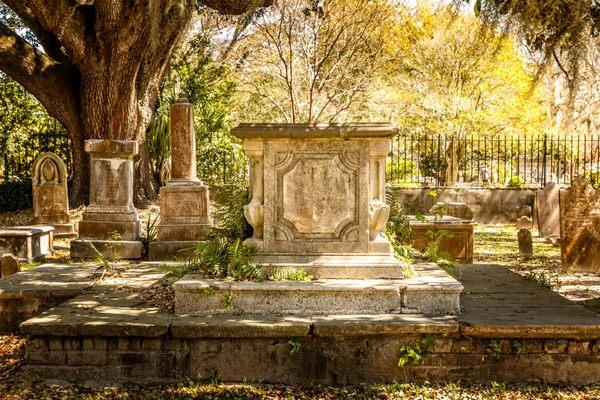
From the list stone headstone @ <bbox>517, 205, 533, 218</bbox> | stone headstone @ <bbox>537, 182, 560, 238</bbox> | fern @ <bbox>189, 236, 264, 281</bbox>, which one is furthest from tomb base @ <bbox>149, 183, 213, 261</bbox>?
stone headstone @ <bbox>517, 205, 533, 218</bbox>

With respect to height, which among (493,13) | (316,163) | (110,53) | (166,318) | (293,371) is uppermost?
(110,53)

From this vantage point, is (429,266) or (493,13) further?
(493,13)

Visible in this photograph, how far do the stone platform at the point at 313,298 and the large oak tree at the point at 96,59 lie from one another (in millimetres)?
7193

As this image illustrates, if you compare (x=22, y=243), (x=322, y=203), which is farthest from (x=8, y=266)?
(x=322, y=203)

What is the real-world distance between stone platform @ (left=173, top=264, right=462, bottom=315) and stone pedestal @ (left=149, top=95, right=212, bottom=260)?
4.83m

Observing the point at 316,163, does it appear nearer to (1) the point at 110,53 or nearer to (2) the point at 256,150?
(2) the point at 256,150

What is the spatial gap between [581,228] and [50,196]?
33.2ft

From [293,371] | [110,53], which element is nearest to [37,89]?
[110,53]

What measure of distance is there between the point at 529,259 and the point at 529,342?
20.4 feet

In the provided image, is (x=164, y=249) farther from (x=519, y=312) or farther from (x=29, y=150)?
(x=29, y=150)

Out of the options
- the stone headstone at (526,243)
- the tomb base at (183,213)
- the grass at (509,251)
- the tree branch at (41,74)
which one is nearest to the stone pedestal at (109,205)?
the tomb base at (183,213)

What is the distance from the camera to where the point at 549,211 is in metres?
13.8

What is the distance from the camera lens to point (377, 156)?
5633mm

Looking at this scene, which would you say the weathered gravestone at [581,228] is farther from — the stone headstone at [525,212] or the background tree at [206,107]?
the background tree at [206,107]
